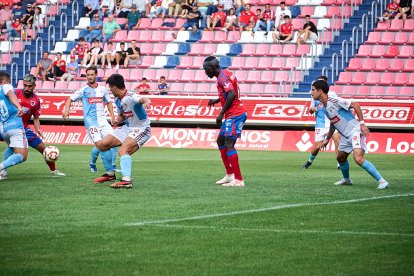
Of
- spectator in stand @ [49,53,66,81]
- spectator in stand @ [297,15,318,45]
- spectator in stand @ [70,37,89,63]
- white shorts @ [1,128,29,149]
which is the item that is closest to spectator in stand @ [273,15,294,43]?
spectator in stand @ [297,15,318,45]

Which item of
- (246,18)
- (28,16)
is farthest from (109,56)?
(28,16)

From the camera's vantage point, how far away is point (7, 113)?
57.5 ft

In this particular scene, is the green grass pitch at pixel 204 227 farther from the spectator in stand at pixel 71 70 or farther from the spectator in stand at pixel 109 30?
the spectator in stand at pixel 109 30

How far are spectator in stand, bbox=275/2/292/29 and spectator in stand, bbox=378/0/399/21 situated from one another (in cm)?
389

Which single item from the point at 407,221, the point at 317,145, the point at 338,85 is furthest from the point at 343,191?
the point at 338,85

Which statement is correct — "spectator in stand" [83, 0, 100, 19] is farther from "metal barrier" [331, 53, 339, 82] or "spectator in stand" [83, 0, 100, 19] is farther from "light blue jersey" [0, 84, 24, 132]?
"light blue jersey" [0, 84, 24, 132]

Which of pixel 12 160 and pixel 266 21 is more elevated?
pixel 266 21

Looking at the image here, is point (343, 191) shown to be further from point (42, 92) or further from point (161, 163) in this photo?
point (42, 92)

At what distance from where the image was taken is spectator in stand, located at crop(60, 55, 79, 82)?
40.0 metres

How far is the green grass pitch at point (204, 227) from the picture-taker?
867 cm

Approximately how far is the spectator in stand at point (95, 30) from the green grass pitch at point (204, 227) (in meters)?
24.5

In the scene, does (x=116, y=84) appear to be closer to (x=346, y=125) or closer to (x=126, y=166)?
(x=126, y=166)

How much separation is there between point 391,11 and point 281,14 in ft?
14.9

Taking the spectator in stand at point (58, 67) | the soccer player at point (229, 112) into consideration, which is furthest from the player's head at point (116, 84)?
the spectator in stand at point (58, 67)
